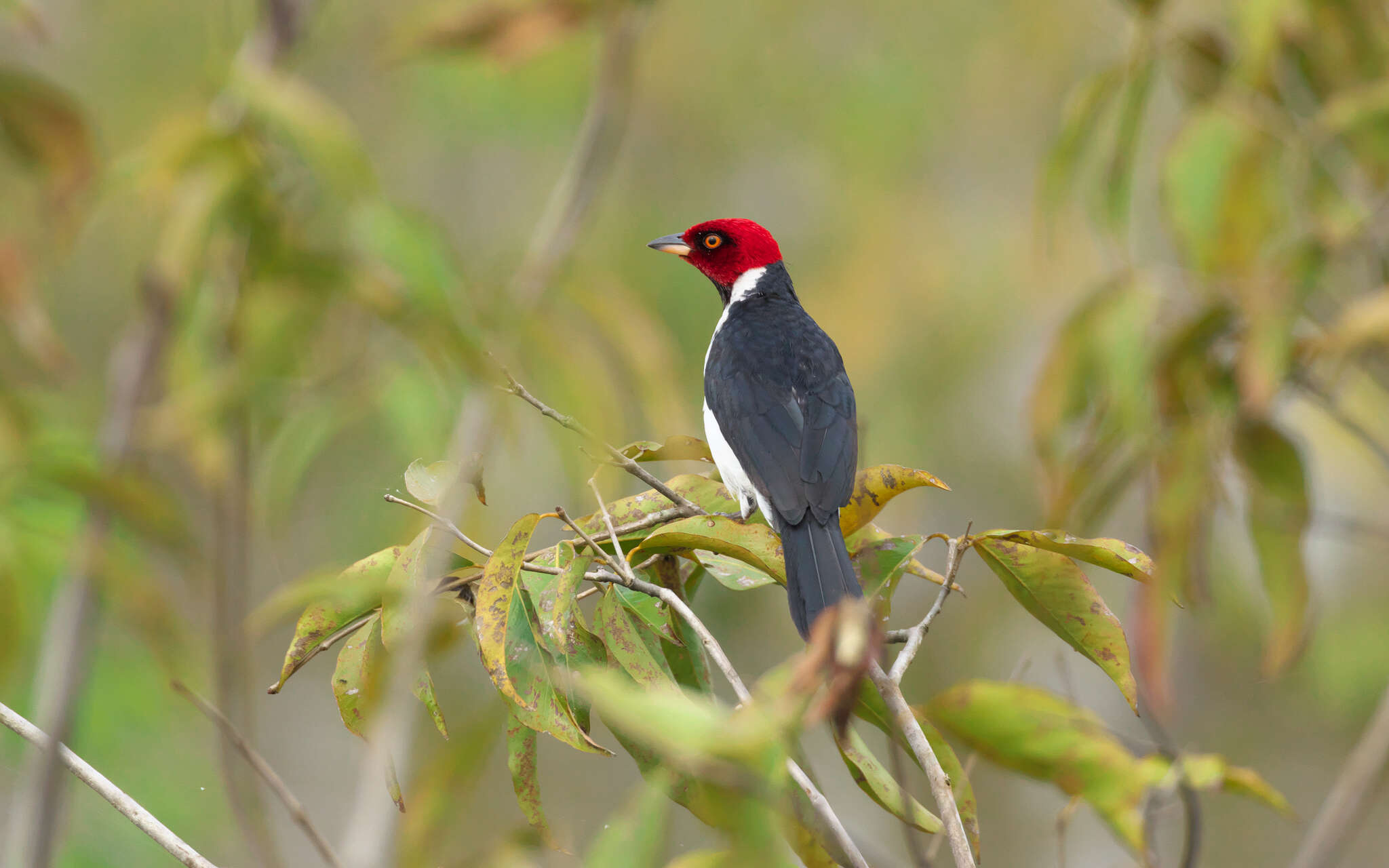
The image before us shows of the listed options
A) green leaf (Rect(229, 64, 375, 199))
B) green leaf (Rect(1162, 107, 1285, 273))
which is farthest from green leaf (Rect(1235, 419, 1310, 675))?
green leaf (Rect(229, 64, 375, 199))

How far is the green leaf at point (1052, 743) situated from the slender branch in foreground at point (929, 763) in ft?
0.70

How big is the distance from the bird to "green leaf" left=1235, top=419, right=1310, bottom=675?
34.0 inches

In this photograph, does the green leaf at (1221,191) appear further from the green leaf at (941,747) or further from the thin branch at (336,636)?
the thin branch at (336,636)

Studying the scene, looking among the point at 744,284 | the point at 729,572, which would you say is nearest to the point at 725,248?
the point at 744,284

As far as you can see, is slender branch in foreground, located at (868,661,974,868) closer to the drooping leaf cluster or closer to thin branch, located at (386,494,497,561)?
thin branch, located at (386,494,497,561)

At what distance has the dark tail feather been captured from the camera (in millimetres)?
2477

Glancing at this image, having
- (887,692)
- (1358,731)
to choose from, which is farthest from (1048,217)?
(1358,731)

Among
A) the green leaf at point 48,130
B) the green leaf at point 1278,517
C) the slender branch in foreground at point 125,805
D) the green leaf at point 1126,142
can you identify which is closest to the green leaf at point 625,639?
the slender branch in foreground at point 125,805

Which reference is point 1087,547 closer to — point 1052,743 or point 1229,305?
point 1052,743

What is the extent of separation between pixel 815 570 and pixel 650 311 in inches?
199

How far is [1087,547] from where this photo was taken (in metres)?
1.65

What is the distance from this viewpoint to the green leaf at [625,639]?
1724mm

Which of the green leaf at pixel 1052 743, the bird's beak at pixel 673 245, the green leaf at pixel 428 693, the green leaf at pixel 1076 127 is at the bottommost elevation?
the green leaf at pixel 428 693

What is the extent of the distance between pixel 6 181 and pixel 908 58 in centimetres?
694
